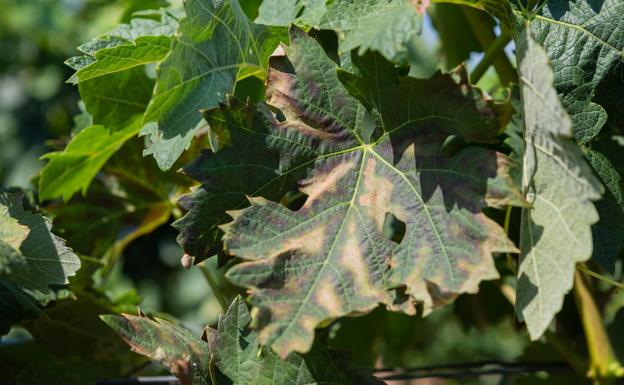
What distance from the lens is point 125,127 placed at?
119 cm

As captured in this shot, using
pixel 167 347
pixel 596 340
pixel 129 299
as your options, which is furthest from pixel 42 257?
pixel 596 340

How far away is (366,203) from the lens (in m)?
0.85

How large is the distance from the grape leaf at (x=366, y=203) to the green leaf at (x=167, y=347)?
16cm

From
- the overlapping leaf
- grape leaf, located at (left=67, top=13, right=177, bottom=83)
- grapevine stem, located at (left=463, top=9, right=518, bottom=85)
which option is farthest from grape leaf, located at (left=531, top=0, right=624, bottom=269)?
the overlapping leaf

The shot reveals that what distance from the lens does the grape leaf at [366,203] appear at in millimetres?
781

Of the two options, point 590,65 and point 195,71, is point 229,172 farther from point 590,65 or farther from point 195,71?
point 590,65

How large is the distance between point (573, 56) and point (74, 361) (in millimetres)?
870

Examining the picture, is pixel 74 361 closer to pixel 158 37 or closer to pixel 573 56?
pixel 158 37

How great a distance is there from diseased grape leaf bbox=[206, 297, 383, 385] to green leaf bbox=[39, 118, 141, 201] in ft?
1.22

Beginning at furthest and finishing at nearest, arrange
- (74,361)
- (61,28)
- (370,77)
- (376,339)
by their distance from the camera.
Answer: (61,28) → (376,339) → (74,361) → (370,77)

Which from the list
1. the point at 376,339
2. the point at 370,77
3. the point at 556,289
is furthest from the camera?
the point at 376,339

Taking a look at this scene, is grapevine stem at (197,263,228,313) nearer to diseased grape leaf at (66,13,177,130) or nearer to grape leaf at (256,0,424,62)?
diseased grape leaf at (66,13,177,130)

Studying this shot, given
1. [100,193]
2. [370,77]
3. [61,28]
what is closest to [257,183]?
[370,77]

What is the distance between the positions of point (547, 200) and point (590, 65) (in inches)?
7.9
